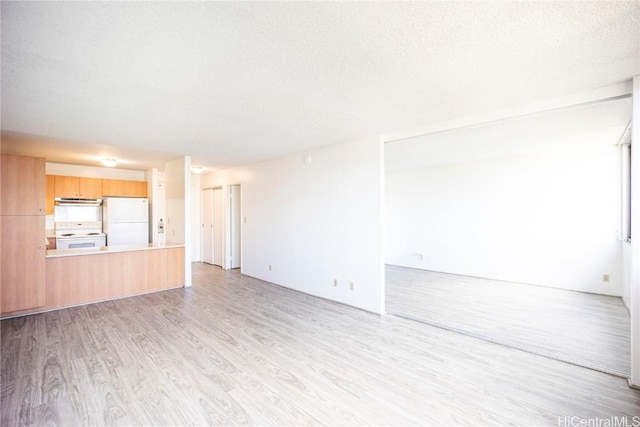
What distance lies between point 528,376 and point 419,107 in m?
2.63

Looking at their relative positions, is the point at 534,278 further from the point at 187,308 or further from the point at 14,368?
the point at 14,368

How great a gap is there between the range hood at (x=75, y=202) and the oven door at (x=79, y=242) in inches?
29.1

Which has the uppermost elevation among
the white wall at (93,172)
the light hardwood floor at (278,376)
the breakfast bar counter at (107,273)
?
the white wall at (93,172)

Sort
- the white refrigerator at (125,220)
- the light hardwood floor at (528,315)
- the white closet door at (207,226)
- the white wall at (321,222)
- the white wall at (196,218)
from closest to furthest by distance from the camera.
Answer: the light hardwood floor at (528,315) → the white wall at (321,222) → the white refrigerator at (125,220) → the white closet door at (207,226) → the white wall at (196,218)

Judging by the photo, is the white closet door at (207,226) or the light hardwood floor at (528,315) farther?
the white closet door at (207,226)

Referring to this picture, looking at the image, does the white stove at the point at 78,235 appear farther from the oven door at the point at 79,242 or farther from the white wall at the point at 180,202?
the white wall at the point at 180,202

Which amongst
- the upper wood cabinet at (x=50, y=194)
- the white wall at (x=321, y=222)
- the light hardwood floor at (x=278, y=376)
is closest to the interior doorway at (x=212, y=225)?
the white wall at (x=321, y=222)

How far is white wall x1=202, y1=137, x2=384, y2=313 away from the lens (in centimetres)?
407

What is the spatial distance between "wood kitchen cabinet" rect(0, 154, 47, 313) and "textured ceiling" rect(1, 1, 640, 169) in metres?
0.72

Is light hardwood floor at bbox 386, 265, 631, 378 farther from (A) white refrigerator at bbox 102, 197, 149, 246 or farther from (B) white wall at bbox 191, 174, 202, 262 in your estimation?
(A) white refrigerator at bbox 102, 197, 149, 246

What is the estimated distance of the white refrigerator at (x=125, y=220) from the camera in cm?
617

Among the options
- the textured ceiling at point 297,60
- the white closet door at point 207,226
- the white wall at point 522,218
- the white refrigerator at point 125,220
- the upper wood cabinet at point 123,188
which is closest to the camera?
the textured ceiling at point 297,60

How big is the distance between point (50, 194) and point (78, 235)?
935 millimetres

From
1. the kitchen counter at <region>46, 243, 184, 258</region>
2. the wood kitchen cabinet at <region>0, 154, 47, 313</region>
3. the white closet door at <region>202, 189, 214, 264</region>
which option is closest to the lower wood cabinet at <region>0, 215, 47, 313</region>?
the wood kitchen cabinet at <region>0, 154, 47, 313</region>
